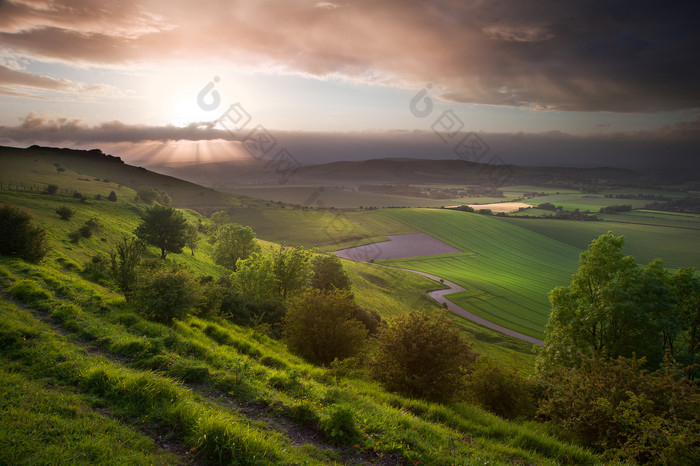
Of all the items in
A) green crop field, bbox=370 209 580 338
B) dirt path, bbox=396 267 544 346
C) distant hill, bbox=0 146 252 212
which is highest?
distant hill, bbox=0 146 252 212

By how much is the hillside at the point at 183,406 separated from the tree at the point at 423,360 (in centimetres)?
111

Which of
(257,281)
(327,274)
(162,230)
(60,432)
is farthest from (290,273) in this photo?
(60,432)

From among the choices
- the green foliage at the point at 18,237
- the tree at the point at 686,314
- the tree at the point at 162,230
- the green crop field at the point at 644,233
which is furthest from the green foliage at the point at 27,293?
the green crop field at the point at 644,233

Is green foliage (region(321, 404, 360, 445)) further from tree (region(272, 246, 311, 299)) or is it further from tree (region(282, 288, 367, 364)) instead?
tree (region(272, 246, 311, 299))

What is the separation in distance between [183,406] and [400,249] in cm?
11459

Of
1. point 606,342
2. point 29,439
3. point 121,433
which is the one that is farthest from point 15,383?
point 606,342

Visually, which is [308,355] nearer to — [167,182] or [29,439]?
[29,439]

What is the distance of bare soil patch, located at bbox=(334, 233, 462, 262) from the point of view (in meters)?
112

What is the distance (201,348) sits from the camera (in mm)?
12406

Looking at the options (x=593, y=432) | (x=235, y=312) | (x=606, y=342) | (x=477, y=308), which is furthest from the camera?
(x=477, y=308)

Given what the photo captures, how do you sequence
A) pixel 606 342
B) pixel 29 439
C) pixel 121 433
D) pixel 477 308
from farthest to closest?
pixel 477 308 < pixel 606 342 < pixel 121 433 < pixel 29 439

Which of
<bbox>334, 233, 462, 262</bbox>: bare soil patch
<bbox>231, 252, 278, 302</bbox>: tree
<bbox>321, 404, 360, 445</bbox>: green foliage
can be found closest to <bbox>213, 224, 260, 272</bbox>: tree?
<bbox>231, 252, 278, 302</bbox>: tree

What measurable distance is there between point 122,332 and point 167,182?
216470mm

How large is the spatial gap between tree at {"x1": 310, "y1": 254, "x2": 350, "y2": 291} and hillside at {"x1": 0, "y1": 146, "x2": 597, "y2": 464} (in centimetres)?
2738
